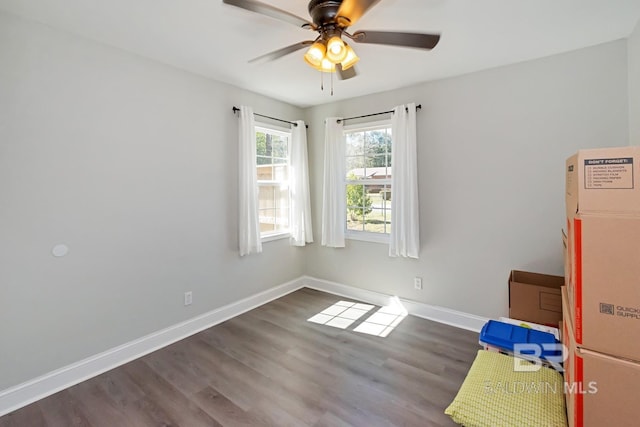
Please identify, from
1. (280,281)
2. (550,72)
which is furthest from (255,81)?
(550,72)

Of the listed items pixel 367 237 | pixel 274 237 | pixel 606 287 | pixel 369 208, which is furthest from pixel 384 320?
pixel 606 287

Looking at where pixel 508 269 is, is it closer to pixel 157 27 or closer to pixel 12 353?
pixel 157 27

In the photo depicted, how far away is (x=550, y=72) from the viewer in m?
2.51

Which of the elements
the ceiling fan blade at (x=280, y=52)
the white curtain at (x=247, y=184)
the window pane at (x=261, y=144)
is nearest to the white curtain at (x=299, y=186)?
the window pane at (x=261, y=144)

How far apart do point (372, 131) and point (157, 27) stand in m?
2.40

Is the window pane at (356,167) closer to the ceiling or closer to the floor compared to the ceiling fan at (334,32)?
closer to the floor

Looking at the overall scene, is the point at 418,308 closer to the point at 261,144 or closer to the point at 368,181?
the point at 368,181

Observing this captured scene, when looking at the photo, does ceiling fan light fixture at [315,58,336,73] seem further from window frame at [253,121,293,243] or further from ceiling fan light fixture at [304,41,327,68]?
window frame at [253,121,293,243]

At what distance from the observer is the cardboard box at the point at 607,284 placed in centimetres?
87

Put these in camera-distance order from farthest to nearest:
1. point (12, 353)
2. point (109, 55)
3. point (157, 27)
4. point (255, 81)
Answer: point (255, 81)
point (109, 55)
point (157, 27)
point (12, 353)

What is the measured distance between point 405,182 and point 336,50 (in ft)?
5.95

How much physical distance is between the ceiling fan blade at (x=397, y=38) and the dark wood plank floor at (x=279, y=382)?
226 centimetres

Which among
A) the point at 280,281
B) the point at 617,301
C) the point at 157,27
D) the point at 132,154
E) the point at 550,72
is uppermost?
the point at 157,27

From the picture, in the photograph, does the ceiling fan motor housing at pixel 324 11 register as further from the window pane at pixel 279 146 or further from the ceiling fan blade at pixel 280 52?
the window pane at pixel 279 146
